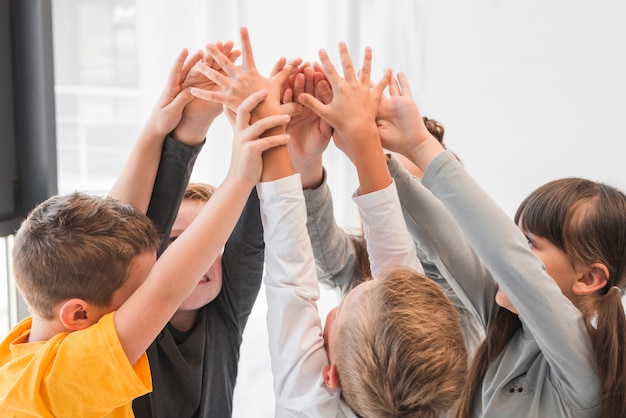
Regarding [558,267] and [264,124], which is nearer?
[264,124]

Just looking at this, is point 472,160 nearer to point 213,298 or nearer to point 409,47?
point 409,47

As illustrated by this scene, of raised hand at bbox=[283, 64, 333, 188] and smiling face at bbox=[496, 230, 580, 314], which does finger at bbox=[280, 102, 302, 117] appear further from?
smiling face at bbox=[496, 230, 580, 314]

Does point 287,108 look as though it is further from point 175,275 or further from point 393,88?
point 175,275

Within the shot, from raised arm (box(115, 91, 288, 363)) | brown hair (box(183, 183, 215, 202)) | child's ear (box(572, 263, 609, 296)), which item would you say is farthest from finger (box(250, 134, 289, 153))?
child's ear (box(572, 263, 609, 296))

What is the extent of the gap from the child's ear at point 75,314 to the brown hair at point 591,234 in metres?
0.55

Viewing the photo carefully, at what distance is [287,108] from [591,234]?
0.46 meters

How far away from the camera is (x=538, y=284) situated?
906 millimetres

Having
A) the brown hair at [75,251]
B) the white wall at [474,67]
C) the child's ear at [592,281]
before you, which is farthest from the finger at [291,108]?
the white wall at [474,67]

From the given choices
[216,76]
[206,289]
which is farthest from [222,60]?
[206,289]

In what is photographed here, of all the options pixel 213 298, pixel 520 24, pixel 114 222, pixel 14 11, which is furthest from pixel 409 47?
pixel 114 222

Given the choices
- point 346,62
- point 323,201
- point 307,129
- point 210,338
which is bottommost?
point 210,338

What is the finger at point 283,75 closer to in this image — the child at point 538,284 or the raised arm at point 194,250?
the raised arm at point 194,250

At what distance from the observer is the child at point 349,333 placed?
0.84 meters

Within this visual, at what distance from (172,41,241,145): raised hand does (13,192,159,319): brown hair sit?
0.17 meters
